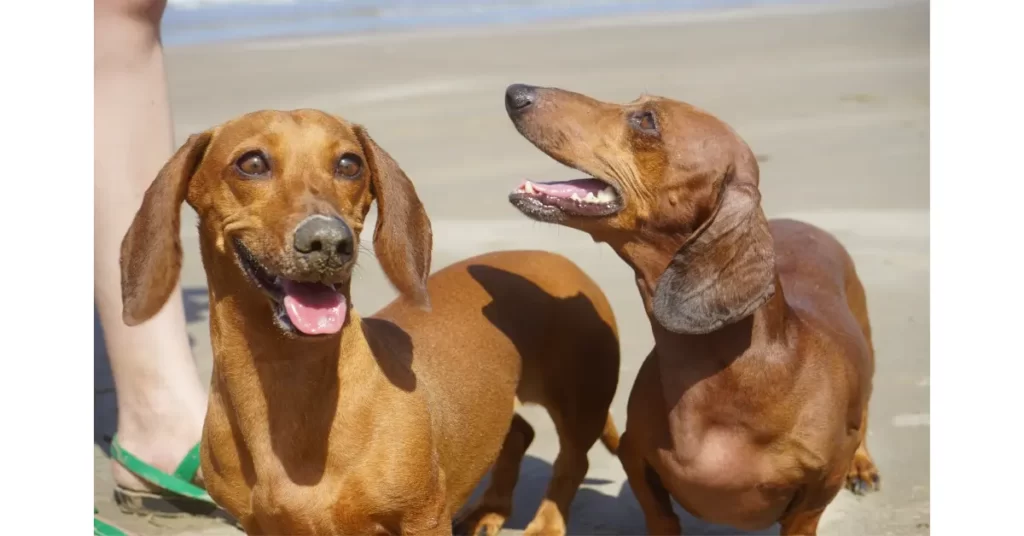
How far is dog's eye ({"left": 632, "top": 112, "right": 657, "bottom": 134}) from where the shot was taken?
4016 mm

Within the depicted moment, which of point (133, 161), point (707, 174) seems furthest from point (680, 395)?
point (133, 161)

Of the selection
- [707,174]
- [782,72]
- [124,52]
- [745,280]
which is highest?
[782,72]

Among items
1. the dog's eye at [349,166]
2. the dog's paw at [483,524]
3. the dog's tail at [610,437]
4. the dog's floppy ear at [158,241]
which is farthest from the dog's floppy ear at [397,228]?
the dog's tail at [610,437]

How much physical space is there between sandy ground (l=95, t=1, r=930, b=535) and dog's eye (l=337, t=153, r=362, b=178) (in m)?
1.80

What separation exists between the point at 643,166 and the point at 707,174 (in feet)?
0.61

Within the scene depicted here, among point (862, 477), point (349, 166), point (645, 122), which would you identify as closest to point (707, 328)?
point (645, 122)

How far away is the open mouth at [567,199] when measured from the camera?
13.0 ft

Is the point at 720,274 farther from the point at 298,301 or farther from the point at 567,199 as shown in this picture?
the point at 298,301

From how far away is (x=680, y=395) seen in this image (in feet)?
13.0

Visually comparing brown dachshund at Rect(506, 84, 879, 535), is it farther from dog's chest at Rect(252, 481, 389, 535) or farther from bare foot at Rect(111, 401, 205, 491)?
bare foot at Rect(111, 401, 205, 491)

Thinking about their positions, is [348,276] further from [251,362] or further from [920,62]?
[920,62]

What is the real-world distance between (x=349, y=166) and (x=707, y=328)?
3.59 ft

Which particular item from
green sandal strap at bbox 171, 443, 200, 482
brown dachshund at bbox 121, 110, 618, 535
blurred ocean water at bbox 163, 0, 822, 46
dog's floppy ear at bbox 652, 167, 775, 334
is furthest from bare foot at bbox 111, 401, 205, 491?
blurred ocean water at bbox 163, 0, 822, 46

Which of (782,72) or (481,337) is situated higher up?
(782,72)
